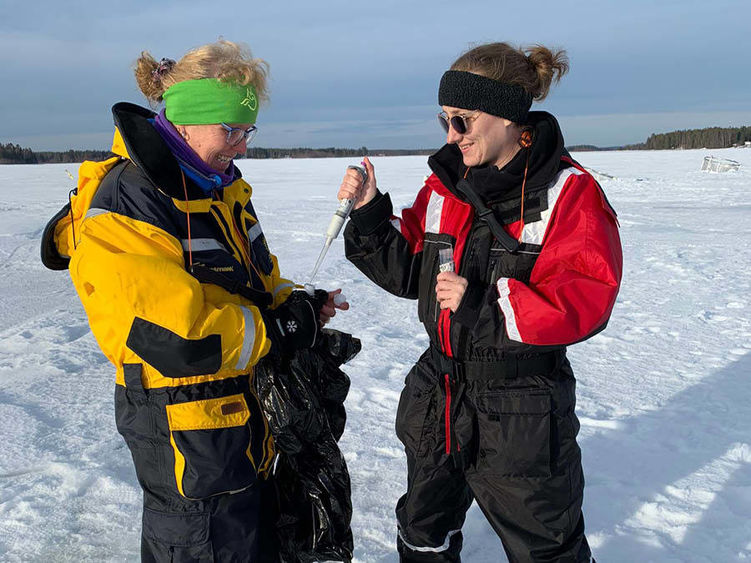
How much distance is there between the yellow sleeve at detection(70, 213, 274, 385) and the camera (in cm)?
136

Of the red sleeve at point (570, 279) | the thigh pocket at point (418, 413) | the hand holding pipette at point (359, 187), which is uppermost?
the hand holding pipette at point (359, 187)

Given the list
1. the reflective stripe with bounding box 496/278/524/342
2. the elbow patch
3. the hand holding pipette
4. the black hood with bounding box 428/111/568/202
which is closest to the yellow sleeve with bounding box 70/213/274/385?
the elbow patch

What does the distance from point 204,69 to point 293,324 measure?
2.39ft

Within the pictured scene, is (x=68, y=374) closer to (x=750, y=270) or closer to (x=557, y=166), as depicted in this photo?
(x=557, y=166)

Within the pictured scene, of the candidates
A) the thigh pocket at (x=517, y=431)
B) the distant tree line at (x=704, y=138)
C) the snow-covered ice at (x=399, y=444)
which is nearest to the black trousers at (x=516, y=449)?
the thigh pocket at (x=517, y=431)

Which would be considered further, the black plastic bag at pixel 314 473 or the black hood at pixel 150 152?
the black plastic bag at pixel 314 473

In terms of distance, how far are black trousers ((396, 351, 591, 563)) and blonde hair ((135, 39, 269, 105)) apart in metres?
1.02

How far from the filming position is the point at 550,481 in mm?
1732

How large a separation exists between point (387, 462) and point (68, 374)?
205 cm

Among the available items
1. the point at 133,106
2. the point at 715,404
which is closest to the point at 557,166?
the point at 133,106

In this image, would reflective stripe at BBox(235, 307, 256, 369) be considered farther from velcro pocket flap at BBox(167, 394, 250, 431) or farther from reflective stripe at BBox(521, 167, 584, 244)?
reflective stripe at BBox(521, 167, 584, 244)

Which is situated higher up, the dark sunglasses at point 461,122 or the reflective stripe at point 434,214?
the dark sunglasses at point 461,122

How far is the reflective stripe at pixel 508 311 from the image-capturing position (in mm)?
1604

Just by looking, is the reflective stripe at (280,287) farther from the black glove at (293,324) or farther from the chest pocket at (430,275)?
the chest pocket at (430,275)
